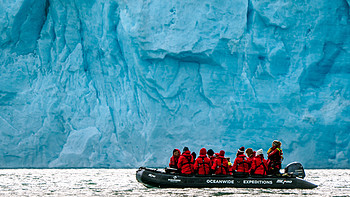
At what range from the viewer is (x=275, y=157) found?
1010cm

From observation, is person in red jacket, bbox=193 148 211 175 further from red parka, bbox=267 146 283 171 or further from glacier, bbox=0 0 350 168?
glacier, bbox=0 0 350 168

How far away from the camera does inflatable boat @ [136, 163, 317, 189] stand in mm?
10125

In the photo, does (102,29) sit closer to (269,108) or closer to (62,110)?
(62,110)

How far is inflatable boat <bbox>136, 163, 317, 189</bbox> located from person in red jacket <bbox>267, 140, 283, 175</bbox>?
0.66 feet

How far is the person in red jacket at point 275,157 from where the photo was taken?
392 inches

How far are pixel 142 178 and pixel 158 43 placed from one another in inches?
325

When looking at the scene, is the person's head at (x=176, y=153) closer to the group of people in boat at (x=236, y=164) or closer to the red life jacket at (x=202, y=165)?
the group of people in boat at (x=236, y=164)

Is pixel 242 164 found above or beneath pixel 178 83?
beneath

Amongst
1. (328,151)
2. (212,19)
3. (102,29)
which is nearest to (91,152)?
(102,29)

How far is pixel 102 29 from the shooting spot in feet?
63.0

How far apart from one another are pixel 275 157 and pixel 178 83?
8701 millimetres

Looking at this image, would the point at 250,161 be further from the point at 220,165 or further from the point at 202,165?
the point at 202,165

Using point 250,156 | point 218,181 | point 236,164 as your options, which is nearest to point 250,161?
point 250,156

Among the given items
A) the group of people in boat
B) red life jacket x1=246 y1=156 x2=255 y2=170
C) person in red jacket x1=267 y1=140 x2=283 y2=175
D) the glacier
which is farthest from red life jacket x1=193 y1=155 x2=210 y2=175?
the glacier
